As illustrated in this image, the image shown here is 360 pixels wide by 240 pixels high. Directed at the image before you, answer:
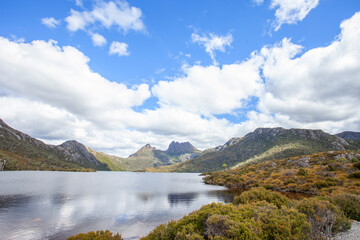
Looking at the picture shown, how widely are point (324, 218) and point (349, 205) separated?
868cm

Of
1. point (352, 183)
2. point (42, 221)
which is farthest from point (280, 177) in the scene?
point (42, 221)

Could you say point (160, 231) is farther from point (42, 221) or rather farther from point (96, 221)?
point (42, 221)

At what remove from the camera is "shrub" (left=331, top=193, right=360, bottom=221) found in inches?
640

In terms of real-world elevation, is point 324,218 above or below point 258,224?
below

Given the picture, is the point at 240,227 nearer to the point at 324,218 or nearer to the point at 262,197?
the point at 324,218

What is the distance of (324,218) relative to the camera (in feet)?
37.8

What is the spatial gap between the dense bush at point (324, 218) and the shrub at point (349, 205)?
529cm

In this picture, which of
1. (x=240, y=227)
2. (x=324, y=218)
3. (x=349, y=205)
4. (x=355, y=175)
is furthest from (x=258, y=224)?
(x=355, y=175)

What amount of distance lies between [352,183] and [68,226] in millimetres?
54454

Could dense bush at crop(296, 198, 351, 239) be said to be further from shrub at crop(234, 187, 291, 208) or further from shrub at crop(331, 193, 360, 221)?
shrub at crop(234, 187, 291, 208)

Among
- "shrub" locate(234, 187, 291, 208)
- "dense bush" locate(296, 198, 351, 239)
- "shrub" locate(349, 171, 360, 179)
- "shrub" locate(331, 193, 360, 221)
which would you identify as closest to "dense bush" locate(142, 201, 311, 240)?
"dense bush" locate(296, 198, 351, 239)

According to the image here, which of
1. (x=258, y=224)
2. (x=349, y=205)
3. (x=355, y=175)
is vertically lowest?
(x=349, y=205)

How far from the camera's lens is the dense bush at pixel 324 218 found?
37.7ft

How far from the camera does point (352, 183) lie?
1554 inches
